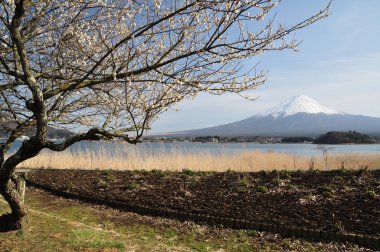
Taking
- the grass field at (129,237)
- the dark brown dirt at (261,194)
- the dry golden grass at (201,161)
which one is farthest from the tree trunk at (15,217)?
the dry golden grass at (201,161)

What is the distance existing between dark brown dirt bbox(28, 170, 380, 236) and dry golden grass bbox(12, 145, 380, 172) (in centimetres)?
348

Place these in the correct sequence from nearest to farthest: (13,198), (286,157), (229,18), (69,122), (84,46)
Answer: (229,18), (13,198), (84,46), (69,122), (286,157)

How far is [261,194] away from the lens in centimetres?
825

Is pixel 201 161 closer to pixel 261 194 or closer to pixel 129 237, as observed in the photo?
pixel 261 194

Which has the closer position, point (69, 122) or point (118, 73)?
point (118, 73)

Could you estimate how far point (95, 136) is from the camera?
490cm

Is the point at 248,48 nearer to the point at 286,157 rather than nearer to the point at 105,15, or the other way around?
the point at 105,15

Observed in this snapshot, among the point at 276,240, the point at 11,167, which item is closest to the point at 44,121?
the point at 11,167

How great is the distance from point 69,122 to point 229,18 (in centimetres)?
377

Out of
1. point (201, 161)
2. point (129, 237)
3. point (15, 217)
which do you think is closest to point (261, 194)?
point (129, 237)

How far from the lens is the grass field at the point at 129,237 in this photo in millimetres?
5449

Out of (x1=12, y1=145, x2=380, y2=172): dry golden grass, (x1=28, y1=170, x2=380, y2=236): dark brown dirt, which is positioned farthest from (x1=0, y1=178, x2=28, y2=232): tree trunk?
(x1=12, y1=145, x2=380, y2=172): dry golden grass

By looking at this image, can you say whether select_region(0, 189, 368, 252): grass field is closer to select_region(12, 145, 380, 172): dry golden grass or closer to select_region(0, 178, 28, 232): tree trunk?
select_region(0, 178, 28, 232): tree trunk

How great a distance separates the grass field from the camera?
545 cm
